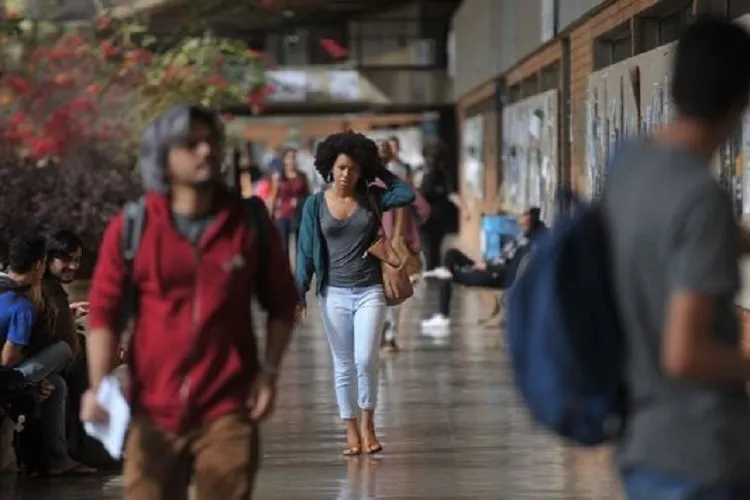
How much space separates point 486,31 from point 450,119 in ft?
50.3

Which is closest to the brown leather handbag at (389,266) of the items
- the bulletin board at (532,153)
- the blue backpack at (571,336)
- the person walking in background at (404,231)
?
the person walking in background at (404,231)

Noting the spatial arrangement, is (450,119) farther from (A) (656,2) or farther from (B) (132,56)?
(A) (656,2)

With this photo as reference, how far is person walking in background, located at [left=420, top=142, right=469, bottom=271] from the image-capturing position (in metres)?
20.3

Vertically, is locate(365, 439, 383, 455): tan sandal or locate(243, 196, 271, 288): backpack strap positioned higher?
locate(243, 196, 271, 288): backpack strap

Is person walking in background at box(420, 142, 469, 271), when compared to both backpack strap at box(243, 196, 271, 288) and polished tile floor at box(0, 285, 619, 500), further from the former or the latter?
backpack strap at box(243, 196, 271, 288)

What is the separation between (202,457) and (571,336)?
169cm

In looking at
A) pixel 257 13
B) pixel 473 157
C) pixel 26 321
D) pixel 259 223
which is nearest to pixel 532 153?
pixel 473 157

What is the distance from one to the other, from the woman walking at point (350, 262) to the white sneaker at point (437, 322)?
813 cm

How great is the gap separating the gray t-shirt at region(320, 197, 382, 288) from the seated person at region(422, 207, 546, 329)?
4602mm

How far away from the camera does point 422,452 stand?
10.4 metres

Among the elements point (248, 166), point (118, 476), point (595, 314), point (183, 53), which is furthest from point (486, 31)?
point (595, 314)

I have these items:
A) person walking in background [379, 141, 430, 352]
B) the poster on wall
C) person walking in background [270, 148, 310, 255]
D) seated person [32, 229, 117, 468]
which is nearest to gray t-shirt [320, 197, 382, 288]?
seated person [32, 229, 117, 468]

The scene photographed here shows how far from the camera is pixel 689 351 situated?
3.90m

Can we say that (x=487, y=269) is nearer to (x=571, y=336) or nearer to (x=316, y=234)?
(x=316, y=234)
